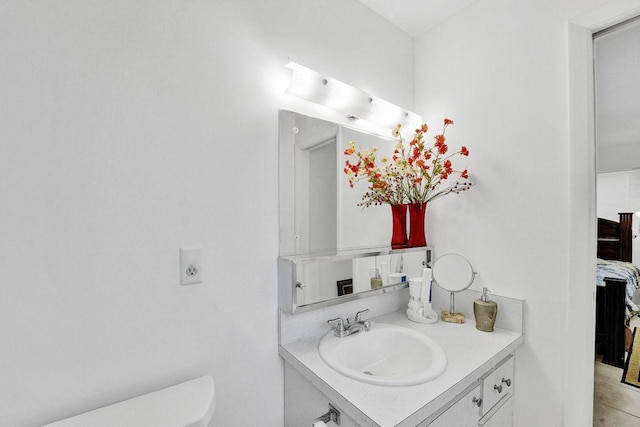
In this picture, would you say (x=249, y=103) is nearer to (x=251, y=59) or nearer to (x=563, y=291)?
(x=251, y=59)

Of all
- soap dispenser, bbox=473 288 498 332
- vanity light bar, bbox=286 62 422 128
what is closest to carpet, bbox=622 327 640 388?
soap dispenser, bbox=473 288 498 332

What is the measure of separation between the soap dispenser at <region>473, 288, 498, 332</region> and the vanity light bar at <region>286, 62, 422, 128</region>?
3.33 feet

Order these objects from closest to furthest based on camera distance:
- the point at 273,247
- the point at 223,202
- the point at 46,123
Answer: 1. the point at 46,123
2. the point at 223,202
3. the point at 273,247

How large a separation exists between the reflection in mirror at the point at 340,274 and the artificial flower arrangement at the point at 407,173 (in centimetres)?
29

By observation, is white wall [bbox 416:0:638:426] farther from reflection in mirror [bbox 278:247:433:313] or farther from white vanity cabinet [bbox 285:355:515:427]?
reflection in mirror [bbox 278:247:433:313]

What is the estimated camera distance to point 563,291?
1223 millimetres

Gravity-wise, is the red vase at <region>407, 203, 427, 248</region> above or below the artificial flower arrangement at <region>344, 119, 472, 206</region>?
below

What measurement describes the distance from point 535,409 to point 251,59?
6.28 ft

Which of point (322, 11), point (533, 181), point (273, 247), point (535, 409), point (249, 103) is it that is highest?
point (322, 11)

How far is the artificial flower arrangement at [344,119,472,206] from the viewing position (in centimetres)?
146

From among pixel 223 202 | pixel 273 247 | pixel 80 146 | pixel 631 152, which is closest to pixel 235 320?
pixel 273 247

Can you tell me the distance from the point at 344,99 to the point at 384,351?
1.16 meters

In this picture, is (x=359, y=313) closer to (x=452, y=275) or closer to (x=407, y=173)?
(x=452, y=275)

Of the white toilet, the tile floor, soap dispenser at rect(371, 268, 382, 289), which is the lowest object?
the tile floor
